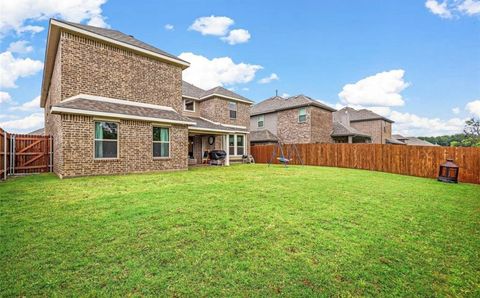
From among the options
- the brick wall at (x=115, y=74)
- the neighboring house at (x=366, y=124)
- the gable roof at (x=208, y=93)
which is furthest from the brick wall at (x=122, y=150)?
the neighboring house at (x=366, y=124)

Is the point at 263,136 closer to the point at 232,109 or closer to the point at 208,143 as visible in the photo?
the point at 232,109

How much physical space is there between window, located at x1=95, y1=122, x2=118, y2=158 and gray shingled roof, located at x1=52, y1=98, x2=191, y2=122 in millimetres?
684

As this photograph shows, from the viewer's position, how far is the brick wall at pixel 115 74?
32.1ft

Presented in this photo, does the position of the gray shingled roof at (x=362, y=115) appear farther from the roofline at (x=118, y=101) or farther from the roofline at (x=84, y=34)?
the roofline at (x=118, y=101)

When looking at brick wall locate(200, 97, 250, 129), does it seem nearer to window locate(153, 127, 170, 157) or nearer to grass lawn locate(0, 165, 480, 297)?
window locate(153, 127, 170, 157)

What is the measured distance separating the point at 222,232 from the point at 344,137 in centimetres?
2459

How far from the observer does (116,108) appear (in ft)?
33.9

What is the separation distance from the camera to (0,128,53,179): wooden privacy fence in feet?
34.6

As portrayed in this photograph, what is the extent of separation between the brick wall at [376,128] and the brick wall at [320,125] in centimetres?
956

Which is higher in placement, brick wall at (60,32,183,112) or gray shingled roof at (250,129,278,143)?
brick wall at (60,32,183,112)

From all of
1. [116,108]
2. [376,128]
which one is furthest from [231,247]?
[376,128]

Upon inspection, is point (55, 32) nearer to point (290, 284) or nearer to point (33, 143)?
point (33, 143)

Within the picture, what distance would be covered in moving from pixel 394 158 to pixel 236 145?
11645 mm

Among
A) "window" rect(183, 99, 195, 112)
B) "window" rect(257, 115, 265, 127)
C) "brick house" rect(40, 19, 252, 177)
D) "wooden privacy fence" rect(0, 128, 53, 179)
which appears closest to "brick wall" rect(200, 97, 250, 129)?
"window" rect(183, 99, 195, 112)
